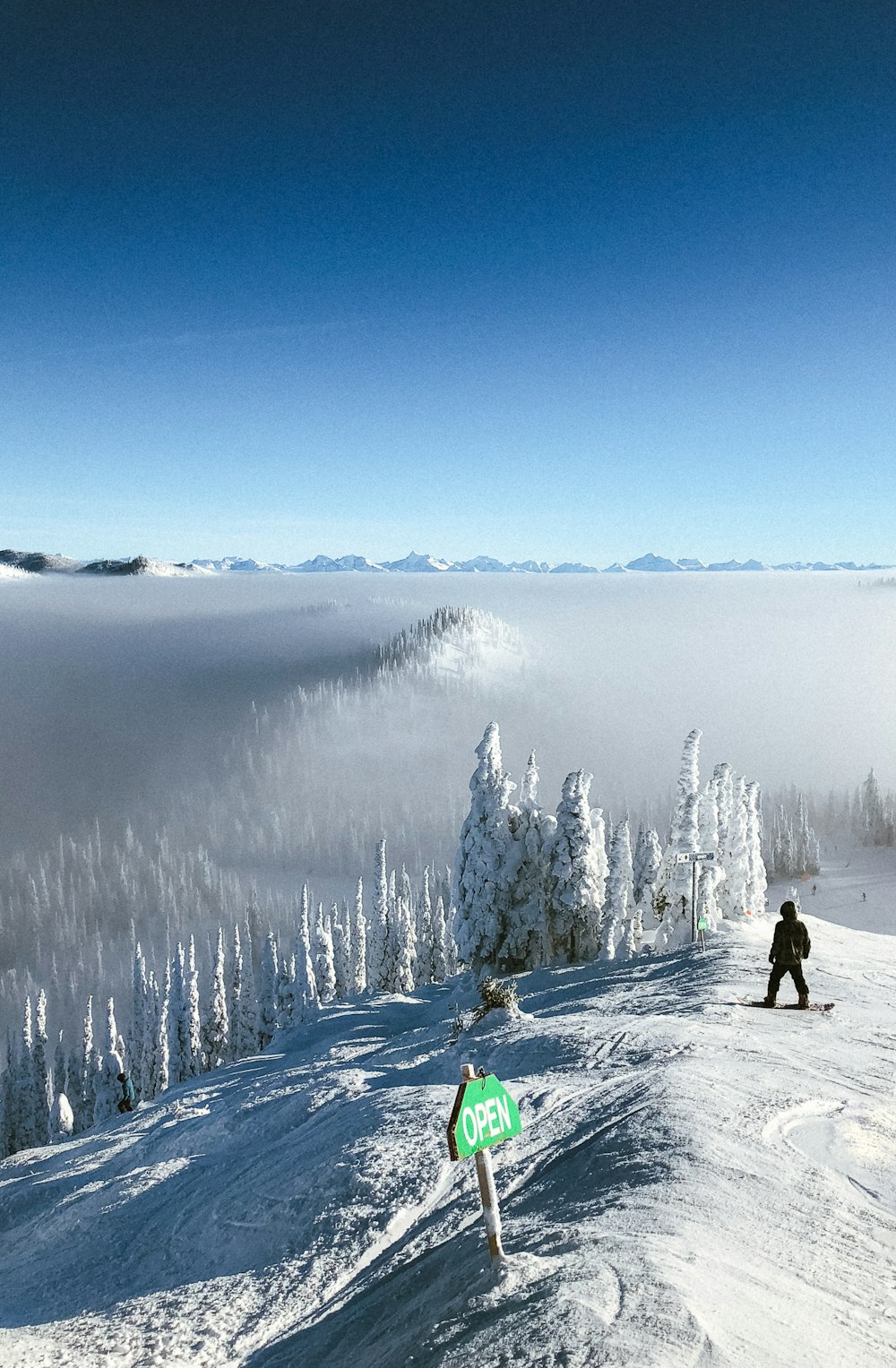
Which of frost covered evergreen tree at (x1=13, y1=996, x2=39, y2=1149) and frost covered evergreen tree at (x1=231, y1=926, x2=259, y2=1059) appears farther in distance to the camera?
frost covered evergreen tree at (x1=231, y1=926, x2=259, y2=1059)

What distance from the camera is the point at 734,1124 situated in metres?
9.07

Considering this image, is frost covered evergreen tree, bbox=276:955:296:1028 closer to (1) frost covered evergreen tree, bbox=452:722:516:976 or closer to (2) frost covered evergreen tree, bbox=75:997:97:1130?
(2) frost covered evergreen tree, bbox=75:997:97:1130

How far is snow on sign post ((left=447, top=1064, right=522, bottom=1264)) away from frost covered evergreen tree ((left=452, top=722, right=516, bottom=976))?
33.4 m

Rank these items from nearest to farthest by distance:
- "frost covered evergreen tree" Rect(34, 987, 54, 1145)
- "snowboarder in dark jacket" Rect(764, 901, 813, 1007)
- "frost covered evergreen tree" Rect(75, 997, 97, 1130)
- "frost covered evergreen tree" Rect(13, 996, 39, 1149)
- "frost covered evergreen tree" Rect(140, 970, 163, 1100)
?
"snowboarder in dark jacket" Rect(764, 901, 813, 1007) → "frost covered evergreen tree" Rect(13, 996, 39, 1149) → "frost covered evergreen tree" Rect(34, 987, 54, 1145) → "frost covered evergreen tree" Rect(140, 970, 163, 1100) → "frost covered evergreen tree" Rect(75, 997, 97, 1130)

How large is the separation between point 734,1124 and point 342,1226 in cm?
509

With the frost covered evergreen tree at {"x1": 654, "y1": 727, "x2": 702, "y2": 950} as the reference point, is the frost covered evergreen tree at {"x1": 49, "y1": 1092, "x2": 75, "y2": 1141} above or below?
below

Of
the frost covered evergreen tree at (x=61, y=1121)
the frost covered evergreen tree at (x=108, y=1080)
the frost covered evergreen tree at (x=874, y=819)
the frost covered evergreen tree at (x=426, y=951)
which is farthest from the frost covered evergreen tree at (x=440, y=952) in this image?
the frost covered evergreen tree at (x=874, y=819)

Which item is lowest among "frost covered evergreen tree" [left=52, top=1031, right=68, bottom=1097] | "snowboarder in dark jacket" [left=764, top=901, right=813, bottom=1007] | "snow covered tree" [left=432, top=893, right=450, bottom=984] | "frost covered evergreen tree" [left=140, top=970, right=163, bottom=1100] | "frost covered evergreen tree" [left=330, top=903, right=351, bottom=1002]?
"frost covered evergreen tree" [left=52, top=1031, right=68, bottom=1097]

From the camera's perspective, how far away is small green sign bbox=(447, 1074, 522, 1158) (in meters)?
5.72

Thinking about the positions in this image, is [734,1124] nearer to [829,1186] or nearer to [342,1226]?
[829,1186]

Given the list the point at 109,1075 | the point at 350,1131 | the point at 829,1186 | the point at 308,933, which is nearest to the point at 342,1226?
the point at 350,1131

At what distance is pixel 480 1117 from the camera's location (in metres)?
6.02

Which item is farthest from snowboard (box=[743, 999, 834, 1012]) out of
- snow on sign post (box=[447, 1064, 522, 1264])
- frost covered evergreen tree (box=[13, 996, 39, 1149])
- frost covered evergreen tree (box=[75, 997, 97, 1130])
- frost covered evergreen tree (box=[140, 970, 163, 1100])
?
frost covered evergreen tree (box=[13, 996, 39, 1149])

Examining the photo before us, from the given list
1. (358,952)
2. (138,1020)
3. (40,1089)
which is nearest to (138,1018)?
(138,1020)
